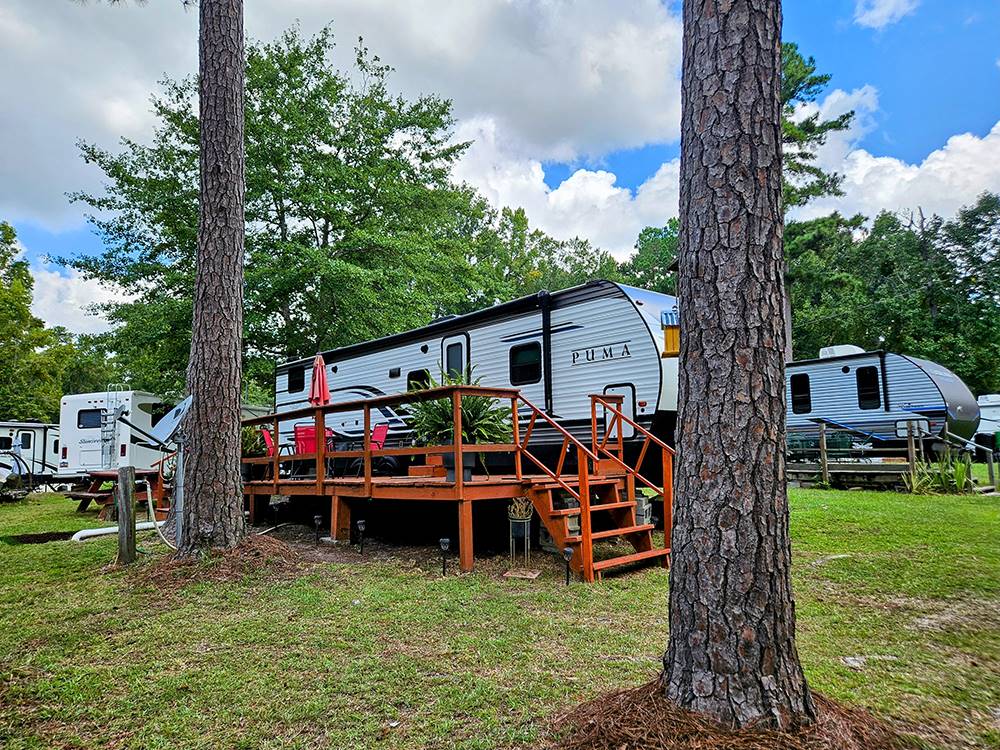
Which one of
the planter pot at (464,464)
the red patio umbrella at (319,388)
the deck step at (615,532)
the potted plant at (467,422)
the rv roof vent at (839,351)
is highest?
the rv roof vent at (839,351)

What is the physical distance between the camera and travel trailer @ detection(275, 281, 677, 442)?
725cm

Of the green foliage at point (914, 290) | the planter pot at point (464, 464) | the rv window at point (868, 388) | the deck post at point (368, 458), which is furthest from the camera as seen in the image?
the green foliage at point (914, 290)

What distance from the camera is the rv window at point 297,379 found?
43.2ft

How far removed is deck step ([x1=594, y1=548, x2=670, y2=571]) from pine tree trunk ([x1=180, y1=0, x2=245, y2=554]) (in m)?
3.31

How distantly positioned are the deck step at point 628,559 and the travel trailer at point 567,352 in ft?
5.90

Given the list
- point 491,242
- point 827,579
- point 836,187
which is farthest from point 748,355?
point 491,242

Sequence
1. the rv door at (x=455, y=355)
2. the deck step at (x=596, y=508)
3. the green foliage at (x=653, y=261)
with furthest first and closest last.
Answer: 1. the green foliage at (x=653, y=261)
2. the rv door at (x=455, y=355)
3. the deck step at (x=596, y=508)

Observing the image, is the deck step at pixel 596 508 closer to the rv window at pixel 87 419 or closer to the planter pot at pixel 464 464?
the planter pot at pixel 464 464

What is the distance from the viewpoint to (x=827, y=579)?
496cm

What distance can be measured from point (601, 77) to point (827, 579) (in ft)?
36.4

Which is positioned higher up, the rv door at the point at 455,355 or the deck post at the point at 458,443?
the rv door at the point at 455,355

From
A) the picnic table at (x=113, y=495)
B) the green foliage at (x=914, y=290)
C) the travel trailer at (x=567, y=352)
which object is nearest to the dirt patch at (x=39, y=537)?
the picnic table at (x=113, y=495)

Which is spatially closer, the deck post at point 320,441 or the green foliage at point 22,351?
the deck post at point 320,441

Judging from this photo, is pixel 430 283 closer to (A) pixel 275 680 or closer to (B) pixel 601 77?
(B) pixel 601 77
